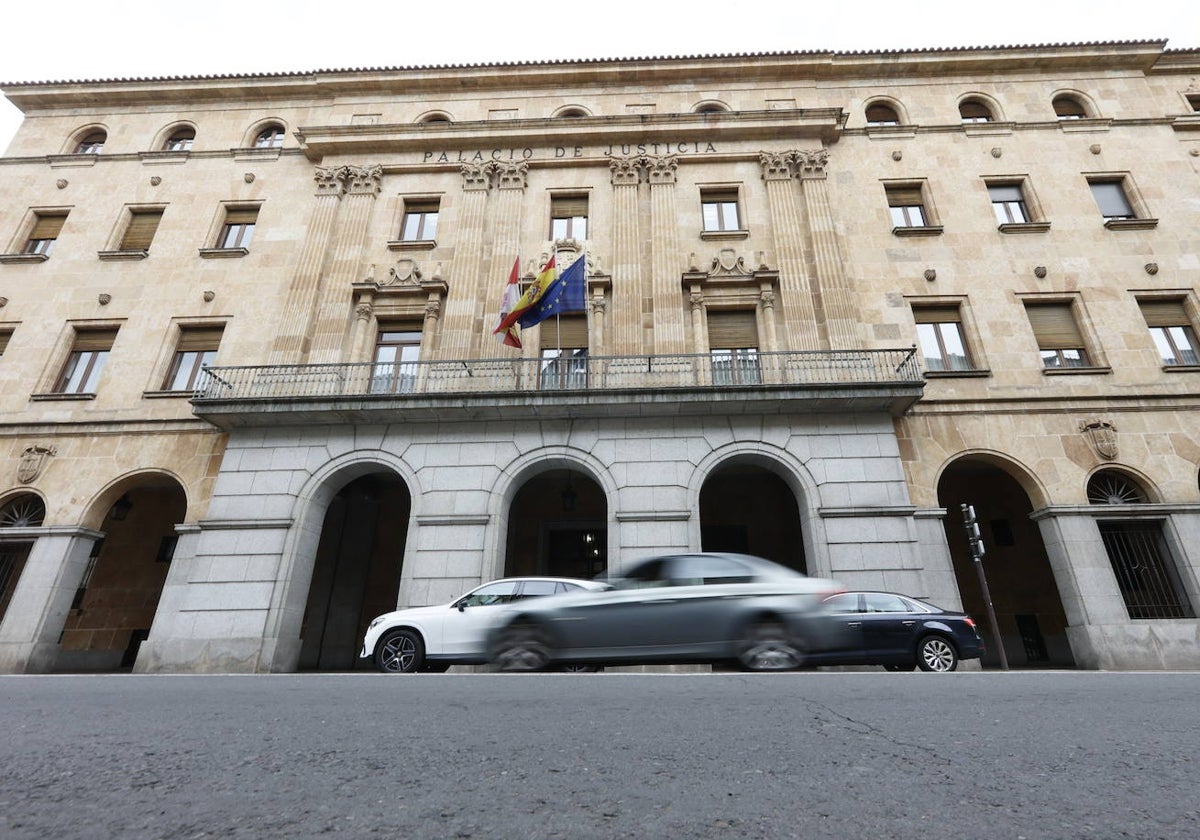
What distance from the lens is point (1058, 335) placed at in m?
15.5

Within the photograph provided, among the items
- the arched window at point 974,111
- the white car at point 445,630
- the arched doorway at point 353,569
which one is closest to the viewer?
the white car at point 445,630

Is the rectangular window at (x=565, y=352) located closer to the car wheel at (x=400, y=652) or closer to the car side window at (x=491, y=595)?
the car side window at (x=491, y=595)

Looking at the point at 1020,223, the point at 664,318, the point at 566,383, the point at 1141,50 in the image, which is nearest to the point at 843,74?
the point at 1020,223

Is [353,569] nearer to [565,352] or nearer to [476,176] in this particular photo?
[565,352]

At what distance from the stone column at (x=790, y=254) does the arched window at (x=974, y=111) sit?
22.6ft

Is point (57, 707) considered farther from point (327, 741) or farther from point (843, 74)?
point (843, 74)

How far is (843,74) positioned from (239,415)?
854 inches

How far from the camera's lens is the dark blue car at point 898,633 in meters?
8.48

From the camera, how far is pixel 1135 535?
13430mm

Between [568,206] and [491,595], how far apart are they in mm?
13070

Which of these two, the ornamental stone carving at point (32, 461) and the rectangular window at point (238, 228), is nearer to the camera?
the ornamental stone carving at point (32, 461)

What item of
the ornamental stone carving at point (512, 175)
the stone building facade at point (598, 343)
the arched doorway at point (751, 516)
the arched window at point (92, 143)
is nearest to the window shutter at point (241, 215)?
the stone building facade at point (598, 343)

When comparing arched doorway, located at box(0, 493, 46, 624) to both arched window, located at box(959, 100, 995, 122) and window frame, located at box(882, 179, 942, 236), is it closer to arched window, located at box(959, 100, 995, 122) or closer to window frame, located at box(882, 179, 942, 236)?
window frame, located at box(882, 179, 942, 236)

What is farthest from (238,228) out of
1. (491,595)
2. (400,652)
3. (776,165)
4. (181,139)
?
(776,165)
